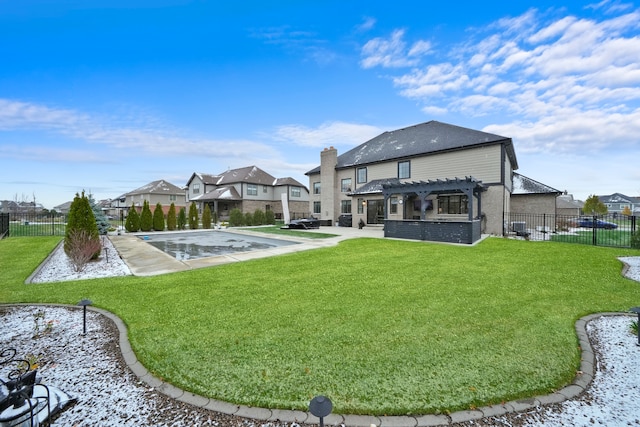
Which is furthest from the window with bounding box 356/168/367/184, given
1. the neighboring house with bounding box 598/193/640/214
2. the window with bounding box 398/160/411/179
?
the neighboring house with bounding box 598/193/640/214

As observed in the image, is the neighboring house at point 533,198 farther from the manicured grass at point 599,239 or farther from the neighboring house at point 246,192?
the neighboring house at point 246,192

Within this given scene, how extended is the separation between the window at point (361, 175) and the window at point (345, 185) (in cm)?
116

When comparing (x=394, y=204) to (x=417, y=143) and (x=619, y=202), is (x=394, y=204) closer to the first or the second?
(x=417, y=143)

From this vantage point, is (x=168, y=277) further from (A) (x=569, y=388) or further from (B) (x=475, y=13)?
(B) (x=475, y=13)

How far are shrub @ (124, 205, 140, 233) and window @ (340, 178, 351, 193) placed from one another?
19.0 meters

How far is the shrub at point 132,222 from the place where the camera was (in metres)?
23.2

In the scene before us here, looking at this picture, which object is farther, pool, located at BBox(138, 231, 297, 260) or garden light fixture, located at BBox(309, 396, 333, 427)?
pool, located at BBox(138, 231, 297, 260)

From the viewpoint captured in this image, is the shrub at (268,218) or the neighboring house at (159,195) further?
the neighboring house at (159,195)

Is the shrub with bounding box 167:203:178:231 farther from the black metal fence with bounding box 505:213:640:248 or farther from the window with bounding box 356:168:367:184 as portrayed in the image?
the black metal fence with bounding box 505:213:640:248

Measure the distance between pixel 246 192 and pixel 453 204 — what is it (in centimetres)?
2732

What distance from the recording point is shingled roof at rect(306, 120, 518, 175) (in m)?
19.0

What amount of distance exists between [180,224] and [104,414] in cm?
2684

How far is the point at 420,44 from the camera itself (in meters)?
14.6

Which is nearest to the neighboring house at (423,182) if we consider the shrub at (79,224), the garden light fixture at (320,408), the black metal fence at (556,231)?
the black metal fence at (556,231)
